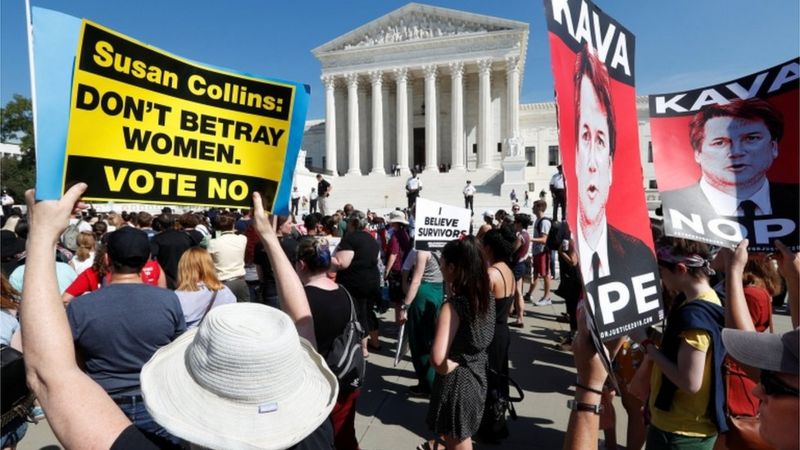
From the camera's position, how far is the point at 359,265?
5.30 meters

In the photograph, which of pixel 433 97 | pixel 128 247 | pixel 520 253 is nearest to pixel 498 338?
pixel 128 247

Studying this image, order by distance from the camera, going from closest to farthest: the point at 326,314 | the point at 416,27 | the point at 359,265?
the point at 326,314, the point at 359,265, the point at 416,27

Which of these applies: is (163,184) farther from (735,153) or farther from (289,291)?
(735,153)

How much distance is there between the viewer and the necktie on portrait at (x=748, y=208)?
8.11ft

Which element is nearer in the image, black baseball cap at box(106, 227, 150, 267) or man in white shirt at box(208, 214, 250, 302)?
black baseball cap at box(106, 227, 150, 267)

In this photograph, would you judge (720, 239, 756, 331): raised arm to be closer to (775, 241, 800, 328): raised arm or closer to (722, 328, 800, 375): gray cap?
(775, 241, 800, 328): raised arm

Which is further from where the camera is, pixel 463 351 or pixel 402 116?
pixel 402 116

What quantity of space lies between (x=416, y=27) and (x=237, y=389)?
46.4 m

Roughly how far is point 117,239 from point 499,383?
2710 millimetres

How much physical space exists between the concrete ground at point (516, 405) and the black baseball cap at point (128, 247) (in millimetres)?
2263

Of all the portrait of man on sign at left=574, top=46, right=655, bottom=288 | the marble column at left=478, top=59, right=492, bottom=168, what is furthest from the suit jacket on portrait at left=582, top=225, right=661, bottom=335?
the marble column at left=478, top=59, right=492, bottom=168

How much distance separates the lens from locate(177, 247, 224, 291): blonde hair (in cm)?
359

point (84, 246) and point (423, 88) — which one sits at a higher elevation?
point (423, 88)

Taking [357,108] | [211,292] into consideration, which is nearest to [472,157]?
[357,108]
